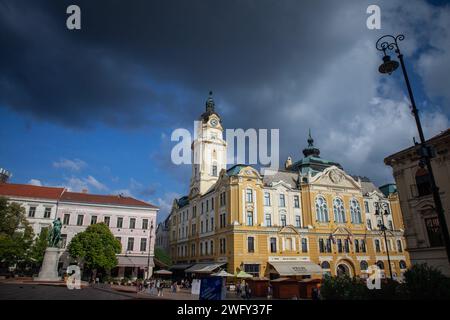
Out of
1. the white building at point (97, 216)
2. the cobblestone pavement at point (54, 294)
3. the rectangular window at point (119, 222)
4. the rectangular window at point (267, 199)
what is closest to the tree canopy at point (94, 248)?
the white building at point (97, 216)

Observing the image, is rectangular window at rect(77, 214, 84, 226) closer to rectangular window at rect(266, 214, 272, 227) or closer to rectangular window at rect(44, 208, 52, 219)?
rectangular window at rect(44, 208, 52, 219)

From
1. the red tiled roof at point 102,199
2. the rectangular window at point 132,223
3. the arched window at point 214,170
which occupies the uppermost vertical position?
the arched window at point 214,170

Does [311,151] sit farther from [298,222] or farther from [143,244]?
[143,244]

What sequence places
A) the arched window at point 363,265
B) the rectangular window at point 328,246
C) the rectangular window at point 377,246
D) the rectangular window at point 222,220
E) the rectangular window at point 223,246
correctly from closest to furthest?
the rectangular window at point 223,246 < the rectangular window at point 222,220 < the rectangular window at point 328,246 < the arched window at point 363,265 < the rectangular window at point 377,246

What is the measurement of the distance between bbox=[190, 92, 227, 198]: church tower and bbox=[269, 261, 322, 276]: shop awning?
20390 millimetres

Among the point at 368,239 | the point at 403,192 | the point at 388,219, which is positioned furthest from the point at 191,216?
the point at 403,192

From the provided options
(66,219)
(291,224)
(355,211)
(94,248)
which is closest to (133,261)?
(94,248)

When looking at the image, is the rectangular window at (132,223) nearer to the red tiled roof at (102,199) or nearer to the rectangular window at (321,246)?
the red tiled roof at (102,199)

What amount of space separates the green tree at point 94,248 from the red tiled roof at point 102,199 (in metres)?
10.3

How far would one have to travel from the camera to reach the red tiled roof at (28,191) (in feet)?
157

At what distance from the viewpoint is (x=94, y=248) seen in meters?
39.2

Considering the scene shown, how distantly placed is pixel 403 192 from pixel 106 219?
141 ft

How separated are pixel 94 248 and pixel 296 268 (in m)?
26.8

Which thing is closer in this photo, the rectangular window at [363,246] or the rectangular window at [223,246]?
the rectangular window at [223,246]
